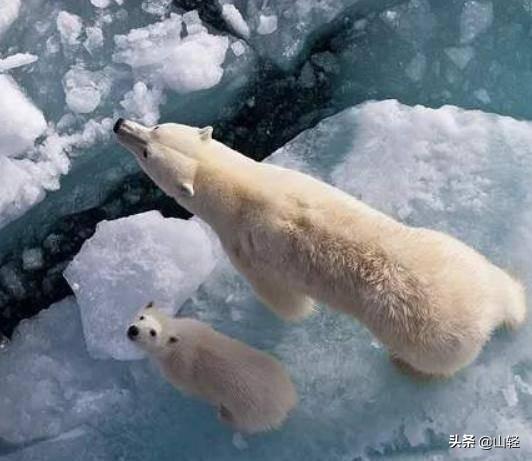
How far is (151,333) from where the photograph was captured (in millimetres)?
2666

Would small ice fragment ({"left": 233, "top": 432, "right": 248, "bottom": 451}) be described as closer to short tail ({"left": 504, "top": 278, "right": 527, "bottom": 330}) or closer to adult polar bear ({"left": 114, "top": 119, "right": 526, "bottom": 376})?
adult polar bear ({"left": 114, "top": 119, "right": 526, "bottom": 376})

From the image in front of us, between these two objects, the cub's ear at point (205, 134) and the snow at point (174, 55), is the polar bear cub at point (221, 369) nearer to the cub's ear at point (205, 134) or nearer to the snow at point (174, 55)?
the cub's ear at point (205, 134)

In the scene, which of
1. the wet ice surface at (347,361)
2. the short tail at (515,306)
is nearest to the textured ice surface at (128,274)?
the wet ice surface at (347,361)

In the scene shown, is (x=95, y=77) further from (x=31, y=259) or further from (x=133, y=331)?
(x=133, y=331)

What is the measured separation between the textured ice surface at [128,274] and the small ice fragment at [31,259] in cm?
15

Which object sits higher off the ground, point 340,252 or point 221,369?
point 340,252

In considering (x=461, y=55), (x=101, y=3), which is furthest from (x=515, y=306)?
(x=101, y=3)

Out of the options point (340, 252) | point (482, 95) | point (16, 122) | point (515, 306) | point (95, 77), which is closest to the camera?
point (340, 252)

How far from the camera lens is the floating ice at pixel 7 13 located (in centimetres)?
310

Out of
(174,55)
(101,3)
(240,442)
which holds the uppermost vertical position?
(101,3)

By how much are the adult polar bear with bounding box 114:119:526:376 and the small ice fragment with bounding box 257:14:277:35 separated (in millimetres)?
638

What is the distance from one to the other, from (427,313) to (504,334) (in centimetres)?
50

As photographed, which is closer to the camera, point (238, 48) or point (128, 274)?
point (128, 274)

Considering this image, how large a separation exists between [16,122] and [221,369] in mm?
1044
